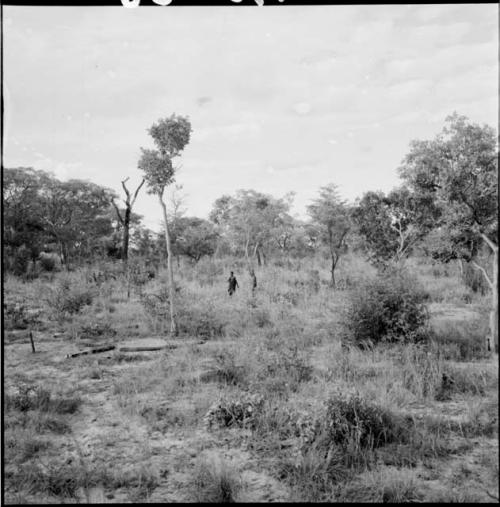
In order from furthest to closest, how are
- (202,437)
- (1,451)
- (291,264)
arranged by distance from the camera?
(291,264) < (202,437) < (1,451)

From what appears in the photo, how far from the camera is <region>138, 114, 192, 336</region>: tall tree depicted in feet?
29.3

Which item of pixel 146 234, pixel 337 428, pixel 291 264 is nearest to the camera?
pixel 337 428

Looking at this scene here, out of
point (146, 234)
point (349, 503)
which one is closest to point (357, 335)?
point (349, 503)

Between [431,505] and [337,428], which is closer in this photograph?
[431,505]

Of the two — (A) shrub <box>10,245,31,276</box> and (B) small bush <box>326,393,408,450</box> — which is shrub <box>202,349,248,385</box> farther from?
(A) shrub <box>10,245,31,276</box>

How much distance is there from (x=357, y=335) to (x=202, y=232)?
1989 cm

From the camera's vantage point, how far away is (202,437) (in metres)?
4.78

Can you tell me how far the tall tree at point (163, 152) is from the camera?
8.92 metres

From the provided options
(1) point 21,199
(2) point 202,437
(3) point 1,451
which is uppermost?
(1) point 21,199

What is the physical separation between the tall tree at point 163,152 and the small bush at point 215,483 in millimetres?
5713

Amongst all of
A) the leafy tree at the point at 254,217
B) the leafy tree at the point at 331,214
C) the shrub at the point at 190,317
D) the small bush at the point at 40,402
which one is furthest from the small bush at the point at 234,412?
the leafy tree at the point at 254,217

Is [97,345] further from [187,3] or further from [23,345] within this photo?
[187,3]

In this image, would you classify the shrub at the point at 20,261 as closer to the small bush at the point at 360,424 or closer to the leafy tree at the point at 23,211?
the leafy tree at the point at 23,211

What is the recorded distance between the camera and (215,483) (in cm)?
367
